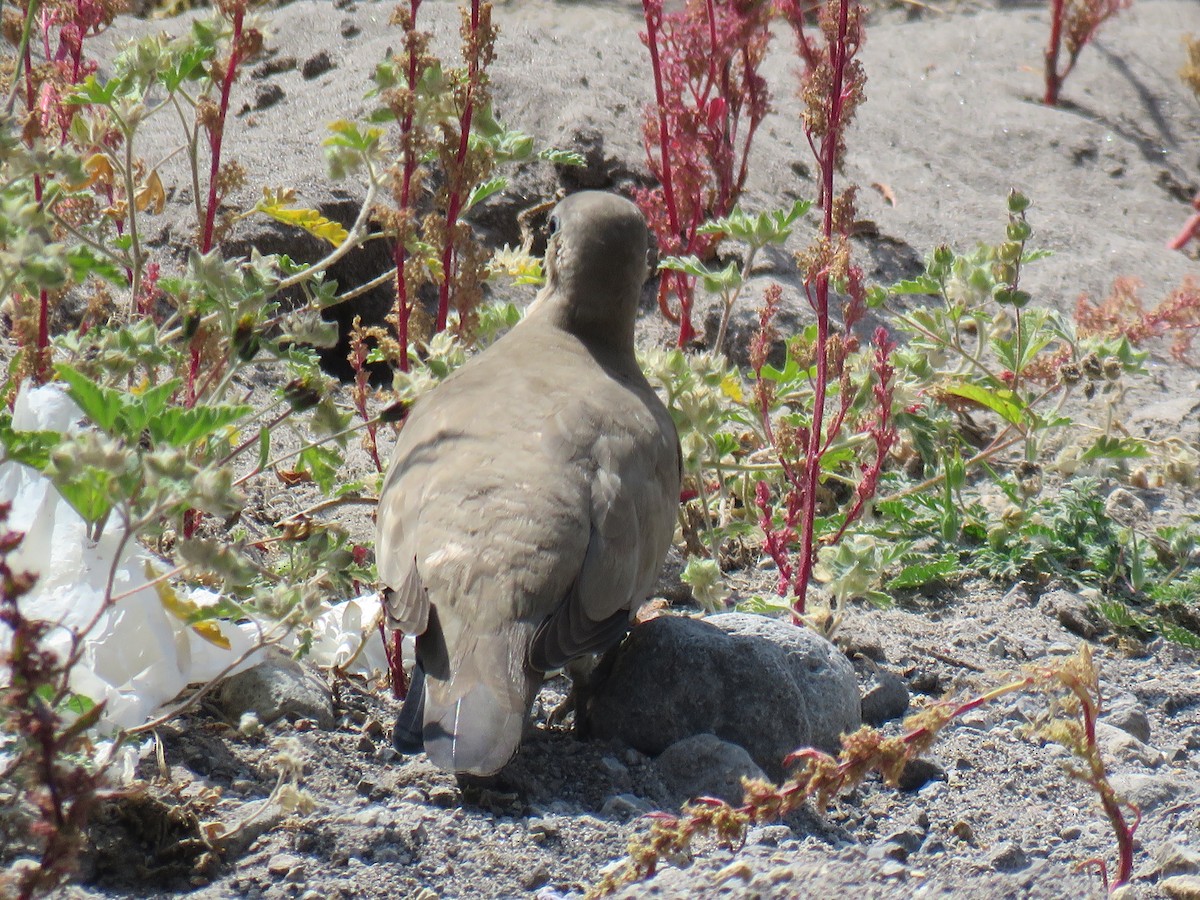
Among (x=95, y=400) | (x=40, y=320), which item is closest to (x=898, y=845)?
(x=95, y=400)

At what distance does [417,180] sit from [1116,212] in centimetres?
461

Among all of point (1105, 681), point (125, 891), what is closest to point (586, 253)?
point (1105, 681)

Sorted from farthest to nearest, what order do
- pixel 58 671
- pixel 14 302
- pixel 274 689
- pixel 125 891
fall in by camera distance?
1. pixel 14 302
2. pixel 274 689
3. pixel 125 891
4. pixel 58 671

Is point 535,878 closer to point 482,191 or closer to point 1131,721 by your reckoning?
point 1131,721

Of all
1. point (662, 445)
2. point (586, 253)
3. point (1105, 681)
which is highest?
point (586, 253)

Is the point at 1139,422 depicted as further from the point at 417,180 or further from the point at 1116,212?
the point at 417,180

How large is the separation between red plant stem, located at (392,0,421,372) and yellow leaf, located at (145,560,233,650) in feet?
3.51

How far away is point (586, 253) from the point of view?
4707 mm

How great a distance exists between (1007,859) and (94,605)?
1.88 m

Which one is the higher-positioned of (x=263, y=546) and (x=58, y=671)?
(x=58, y=671)

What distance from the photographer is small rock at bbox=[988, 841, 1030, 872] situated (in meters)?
3.05

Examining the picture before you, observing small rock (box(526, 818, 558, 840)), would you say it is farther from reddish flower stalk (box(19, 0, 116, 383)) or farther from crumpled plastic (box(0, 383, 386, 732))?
reddish flower stalk (box(19, 0, 116, 383))

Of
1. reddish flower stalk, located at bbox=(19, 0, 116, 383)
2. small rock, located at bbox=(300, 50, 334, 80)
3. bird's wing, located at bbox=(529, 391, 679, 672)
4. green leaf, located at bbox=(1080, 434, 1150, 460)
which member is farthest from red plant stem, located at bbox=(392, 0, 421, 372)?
small rock, located at bbox=(300, 50, 334, 80)

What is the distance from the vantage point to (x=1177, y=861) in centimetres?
297
